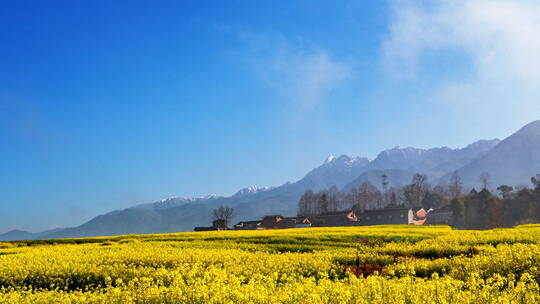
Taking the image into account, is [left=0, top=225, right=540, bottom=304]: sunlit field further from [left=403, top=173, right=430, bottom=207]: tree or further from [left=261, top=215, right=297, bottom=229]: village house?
[left=403, top=173, right=430, bottom=207]: tree

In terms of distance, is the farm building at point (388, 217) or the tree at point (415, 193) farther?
the tree at point (415, 193)

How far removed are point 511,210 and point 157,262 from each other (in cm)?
9844

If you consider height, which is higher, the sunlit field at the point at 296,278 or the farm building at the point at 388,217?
the sunlit field at the point at 296,278

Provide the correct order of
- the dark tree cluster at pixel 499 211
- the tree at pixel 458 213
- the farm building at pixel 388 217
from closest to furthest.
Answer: the dark tree cluster at pixel 499 211, the tree at pixel 458 213, the farm building at pixel 388 217

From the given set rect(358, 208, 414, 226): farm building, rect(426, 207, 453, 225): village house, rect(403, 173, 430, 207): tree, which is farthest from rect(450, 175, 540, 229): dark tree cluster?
rect(403, 173, 430, 207): tree

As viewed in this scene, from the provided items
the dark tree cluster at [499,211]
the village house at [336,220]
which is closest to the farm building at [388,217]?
the village house at [336,220]

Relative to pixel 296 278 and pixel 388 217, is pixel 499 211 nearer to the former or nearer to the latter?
pixel 388 217

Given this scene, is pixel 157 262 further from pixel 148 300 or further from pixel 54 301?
pixel 148 300

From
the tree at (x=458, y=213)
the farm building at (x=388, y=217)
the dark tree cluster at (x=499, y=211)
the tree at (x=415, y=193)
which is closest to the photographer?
the dark tree cluster at (x=499, y=211)

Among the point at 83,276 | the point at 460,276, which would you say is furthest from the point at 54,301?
the point at 460,276

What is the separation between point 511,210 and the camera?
93625mm

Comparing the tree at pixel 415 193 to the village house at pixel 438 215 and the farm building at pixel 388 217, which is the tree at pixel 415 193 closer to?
the village house at pixel 438 215

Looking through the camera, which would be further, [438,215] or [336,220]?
[438,215]

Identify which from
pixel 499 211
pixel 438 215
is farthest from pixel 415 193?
pixel 499 211
